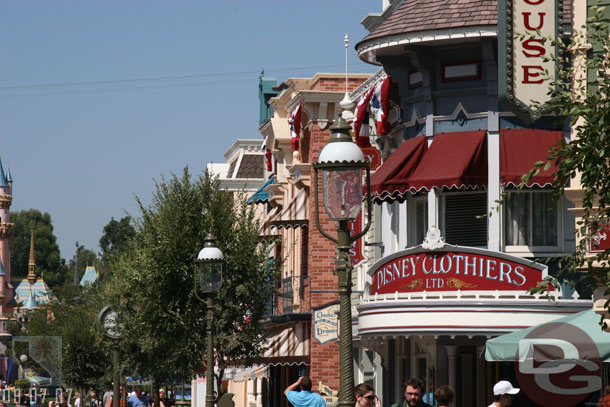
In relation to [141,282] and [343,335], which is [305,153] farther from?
[343,335]

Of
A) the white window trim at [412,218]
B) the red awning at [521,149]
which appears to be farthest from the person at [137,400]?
the red awning at [521,149]

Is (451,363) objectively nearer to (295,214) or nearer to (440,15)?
(440,15)

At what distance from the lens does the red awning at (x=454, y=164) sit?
21.6 m

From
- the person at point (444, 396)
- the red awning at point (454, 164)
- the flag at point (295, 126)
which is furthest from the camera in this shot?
the flag at point (295, 126)

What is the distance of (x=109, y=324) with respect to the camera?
2759 centimetres

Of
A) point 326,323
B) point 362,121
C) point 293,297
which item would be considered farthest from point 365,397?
point 293,297

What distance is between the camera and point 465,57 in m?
22.7

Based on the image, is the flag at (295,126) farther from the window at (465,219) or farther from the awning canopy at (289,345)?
the window at (465,219)

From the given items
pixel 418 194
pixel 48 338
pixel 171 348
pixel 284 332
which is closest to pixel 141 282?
pixel 171 348

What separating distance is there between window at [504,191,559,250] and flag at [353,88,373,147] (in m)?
4.86

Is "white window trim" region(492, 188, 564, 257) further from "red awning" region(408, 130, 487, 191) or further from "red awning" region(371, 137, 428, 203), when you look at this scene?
"red awning" region(371, 137, 428, 203)

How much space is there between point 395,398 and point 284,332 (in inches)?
380

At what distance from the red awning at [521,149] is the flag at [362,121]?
470cm

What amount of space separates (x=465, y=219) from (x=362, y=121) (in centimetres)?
441
